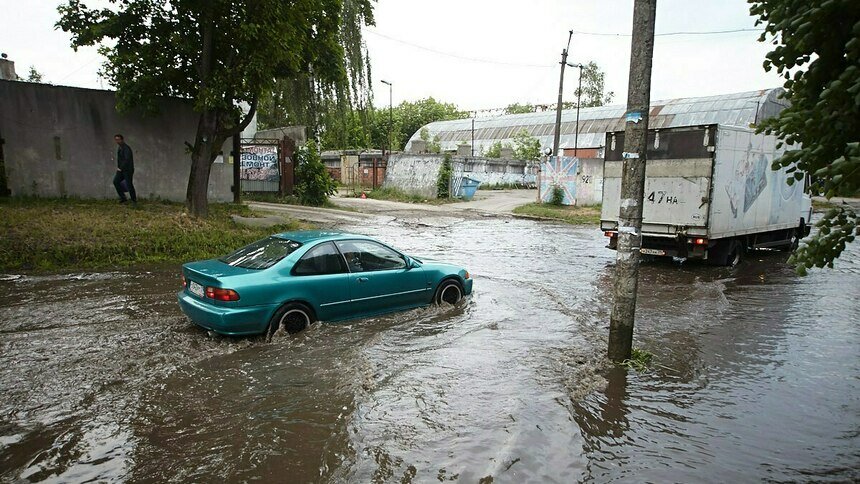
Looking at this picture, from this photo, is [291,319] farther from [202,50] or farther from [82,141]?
[82,141]

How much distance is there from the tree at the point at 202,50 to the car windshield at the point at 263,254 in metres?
6.55

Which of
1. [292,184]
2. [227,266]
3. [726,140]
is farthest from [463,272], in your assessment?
[292,184]

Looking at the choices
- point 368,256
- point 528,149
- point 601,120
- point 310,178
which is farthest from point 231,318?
point 601,120

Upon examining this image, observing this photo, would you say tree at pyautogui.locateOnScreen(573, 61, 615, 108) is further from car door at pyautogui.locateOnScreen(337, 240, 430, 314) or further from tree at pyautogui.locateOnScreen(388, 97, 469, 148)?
car door at pyautogui.locateOnScreen(337, 240, 430, 314)

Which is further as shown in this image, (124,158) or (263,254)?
(124,158)

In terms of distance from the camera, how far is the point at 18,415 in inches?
184

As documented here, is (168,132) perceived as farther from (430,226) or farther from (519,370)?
(519,370)

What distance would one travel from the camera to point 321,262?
7.24m

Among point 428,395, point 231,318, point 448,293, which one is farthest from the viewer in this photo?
point 448,293

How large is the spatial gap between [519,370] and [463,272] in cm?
298

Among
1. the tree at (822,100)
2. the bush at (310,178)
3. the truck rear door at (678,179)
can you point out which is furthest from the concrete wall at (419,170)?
the tree at (822,100)

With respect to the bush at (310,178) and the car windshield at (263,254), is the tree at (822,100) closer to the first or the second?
the car windshield at (263,254)

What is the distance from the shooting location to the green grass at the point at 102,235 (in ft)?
34.0

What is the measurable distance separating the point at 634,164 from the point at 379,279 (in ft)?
12.0
